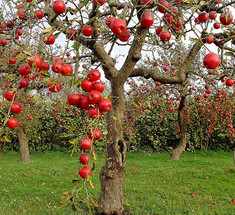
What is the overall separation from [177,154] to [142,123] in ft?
9.27

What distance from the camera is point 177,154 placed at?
30.0 feet

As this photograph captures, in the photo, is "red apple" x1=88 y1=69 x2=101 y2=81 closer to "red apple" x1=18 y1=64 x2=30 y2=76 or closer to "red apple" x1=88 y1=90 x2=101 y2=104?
"red apple" x1=88 y1=90 x2=101 y2=104

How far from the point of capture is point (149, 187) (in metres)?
5.92

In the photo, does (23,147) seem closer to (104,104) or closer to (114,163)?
(114,163)

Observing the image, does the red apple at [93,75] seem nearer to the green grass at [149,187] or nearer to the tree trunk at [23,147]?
the green grass at [149,187]

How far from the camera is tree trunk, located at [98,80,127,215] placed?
3744 millimetres

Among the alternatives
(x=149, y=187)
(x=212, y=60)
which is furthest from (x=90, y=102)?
(x=149, y=187)

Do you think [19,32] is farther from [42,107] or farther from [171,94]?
[42,107]

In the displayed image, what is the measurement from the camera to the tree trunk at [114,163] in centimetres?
374

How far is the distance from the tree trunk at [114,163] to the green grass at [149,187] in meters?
0.50

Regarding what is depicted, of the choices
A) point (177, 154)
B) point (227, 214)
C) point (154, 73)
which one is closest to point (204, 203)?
point (227, 214)

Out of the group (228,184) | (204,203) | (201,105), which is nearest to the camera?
(204,203)

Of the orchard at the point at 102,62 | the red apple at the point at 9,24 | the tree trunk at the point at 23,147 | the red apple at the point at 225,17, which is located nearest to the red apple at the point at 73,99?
the orchard at the point at 102,62

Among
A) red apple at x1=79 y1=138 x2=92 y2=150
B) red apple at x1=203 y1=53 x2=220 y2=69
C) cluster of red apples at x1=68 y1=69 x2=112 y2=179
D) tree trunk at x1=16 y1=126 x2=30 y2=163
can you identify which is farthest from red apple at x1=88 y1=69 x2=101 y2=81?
tree trunk at x1=16 y1=126 x2=30 y2=163
